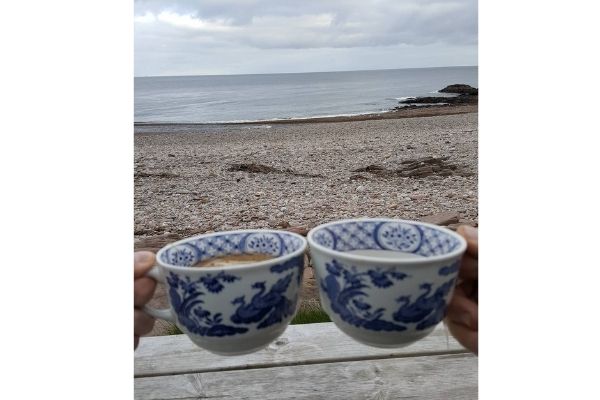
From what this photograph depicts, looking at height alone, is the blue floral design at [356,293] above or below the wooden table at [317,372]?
above

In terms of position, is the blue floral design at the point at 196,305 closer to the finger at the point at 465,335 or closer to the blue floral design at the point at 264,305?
the blue floral design at the point at 264,305

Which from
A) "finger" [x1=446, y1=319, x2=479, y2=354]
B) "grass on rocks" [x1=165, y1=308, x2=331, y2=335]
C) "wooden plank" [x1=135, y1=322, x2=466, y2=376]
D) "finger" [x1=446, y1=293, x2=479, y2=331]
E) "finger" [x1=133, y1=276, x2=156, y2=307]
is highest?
"finger" [x1=133, y1=276, x2=156, y2=307]

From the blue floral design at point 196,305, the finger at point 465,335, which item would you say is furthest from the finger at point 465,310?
the blue floral design at point 196,305

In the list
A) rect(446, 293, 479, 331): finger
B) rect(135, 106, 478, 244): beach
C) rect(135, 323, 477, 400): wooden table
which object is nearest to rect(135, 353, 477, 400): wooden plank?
rect(135, 323, 477, 400): wooden table

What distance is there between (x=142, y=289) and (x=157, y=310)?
0.01 metres

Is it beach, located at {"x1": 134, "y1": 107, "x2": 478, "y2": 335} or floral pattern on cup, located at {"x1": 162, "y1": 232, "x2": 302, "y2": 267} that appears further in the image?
beach, located at {"x1": 134, "y1": 107, "x2": 478, "y2": 335}

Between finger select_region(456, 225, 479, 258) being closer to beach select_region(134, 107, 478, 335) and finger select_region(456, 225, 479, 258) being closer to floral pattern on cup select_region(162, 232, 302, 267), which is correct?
floral pattern on cup select_region(162, 232, 302, 267)

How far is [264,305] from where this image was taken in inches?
9.4

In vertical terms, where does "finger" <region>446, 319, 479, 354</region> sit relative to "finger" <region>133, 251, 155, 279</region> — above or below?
below

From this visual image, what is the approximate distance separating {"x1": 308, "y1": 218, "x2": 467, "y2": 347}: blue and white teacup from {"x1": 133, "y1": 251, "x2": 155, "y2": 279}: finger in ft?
0.27

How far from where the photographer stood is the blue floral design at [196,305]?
0.75ft

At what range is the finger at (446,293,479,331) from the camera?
10.9 inches
